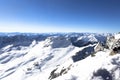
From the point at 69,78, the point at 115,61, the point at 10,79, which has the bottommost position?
the point at 10,79

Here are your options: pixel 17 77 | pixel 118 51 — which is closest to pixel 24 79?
pixel 17 77

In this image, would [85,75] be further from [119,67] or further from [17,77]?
[17,77]

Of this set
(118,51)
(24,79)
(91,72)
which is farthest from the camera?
(24,79)

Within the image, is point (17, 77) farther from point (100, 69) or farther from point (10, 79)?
point (100, 69)

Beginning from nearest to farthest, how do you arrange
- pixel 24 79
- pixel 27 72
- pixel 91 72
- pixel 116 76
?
pixel 116 76 < pixel 91 72 < pixel 24 79 < pixel 27 72

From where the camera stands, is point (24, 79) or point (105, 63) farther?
point (24, 79)

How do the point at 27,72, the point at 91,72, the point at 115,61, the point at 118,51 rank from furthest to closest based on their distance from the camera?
the point at 27,72 → the point at 118,51 → the point at 115,61 → the point at 91,72

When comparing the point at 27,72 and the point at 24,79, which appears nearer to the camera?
the point at 24,79

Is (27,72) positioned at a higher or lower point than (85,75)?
lower

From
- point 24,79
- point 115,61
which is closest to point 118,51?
point 115,61
